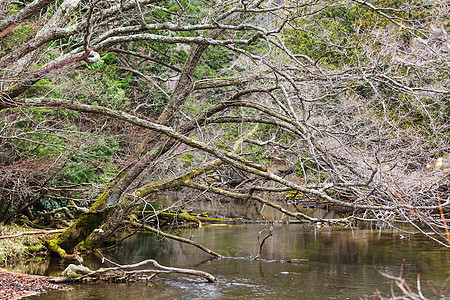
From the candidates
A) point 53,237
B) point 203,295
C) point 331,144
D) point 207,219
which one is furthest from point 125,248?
point 331,144

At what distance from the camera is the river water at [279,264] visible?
8445mm

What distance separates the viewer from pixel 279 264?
11.0m

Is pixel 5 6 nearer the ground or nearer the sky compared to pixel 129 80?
nearer the ground

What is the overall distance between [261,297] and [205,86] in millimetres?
4829

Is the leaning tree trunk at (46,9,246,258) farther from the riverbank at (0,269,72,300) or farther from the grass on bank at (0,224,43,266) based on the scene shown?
the riverbank at (0,269,72,300)

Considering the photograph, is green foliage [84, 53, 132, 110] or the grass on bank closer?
the grass on bank

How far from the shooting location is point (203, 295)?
8.24 meters

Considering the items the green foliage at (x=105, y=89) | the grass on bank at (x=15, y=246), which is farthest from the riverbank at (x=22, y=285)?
the green foliage at (x=105, y=89)

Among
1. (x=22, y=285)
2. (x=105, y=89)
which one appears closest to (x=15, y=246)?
(x=22, y=285)

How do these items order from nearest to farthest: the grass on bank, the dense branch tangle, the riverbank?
the dense branch tangle < the riverbank < the grass on bank

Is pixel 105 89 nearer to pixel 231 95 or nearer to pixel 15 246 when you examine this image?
pixel 231 95

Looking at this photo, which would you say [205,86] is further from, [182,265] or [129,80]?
[129,80]

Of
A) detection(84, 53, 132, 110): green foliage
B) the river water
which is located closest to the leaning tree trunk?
the river water

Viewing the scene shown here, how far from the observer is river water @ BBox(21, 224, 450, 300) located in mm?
8445
